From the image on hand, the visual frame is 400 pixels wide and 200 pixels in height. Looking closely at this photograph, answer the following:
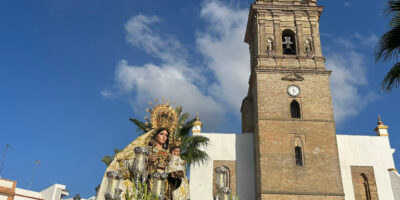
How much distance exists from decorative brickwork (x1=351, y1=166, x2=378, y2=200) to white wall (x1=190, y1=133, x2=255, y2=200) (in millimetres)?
4883

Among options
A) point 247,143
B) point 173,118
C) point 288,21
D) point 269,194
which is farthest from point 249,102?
point 173,118

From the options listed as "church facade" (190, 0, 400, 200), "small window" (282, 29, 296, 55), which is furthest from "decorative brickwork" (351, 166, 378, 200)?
"small window" (282, 29, 296, 55)

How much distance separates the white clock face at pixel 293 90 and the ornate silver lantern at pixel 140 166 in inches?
576

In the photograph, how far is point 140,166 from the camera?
638 cm

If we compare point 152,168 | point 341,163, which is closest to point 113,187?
point 152,168

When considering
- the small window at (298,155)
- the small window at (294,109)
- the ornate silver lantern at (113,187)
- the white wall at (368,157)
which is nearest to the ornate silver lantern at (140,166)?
the ornate silver lantern at (113,187)

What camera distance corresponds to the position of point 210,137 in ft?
68.8

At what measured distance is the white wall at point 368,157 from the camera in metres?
19.7

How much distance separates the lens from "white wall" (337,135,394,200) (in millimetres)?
19719

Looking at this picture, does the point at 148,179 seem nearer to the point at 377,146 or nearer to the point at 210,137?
the point at 210,137

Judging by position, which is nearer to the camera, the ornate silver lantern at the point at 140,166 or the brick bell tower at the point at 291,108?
the ornate silver lantern at the point at 140,166

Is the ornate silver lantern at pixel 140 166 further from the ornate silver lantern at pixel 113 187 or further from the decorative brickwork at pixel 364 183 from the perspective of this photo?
the decorative brickwork at pixel 364 183

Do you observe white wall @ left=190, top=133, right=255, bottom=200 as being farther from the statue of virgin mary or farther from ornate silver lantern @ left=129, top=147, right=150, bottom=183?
ornate silver lantern @ left=129, top=147, right=150, bottom=183

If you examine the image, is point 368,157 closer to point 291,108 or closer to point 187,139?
point 291,108
